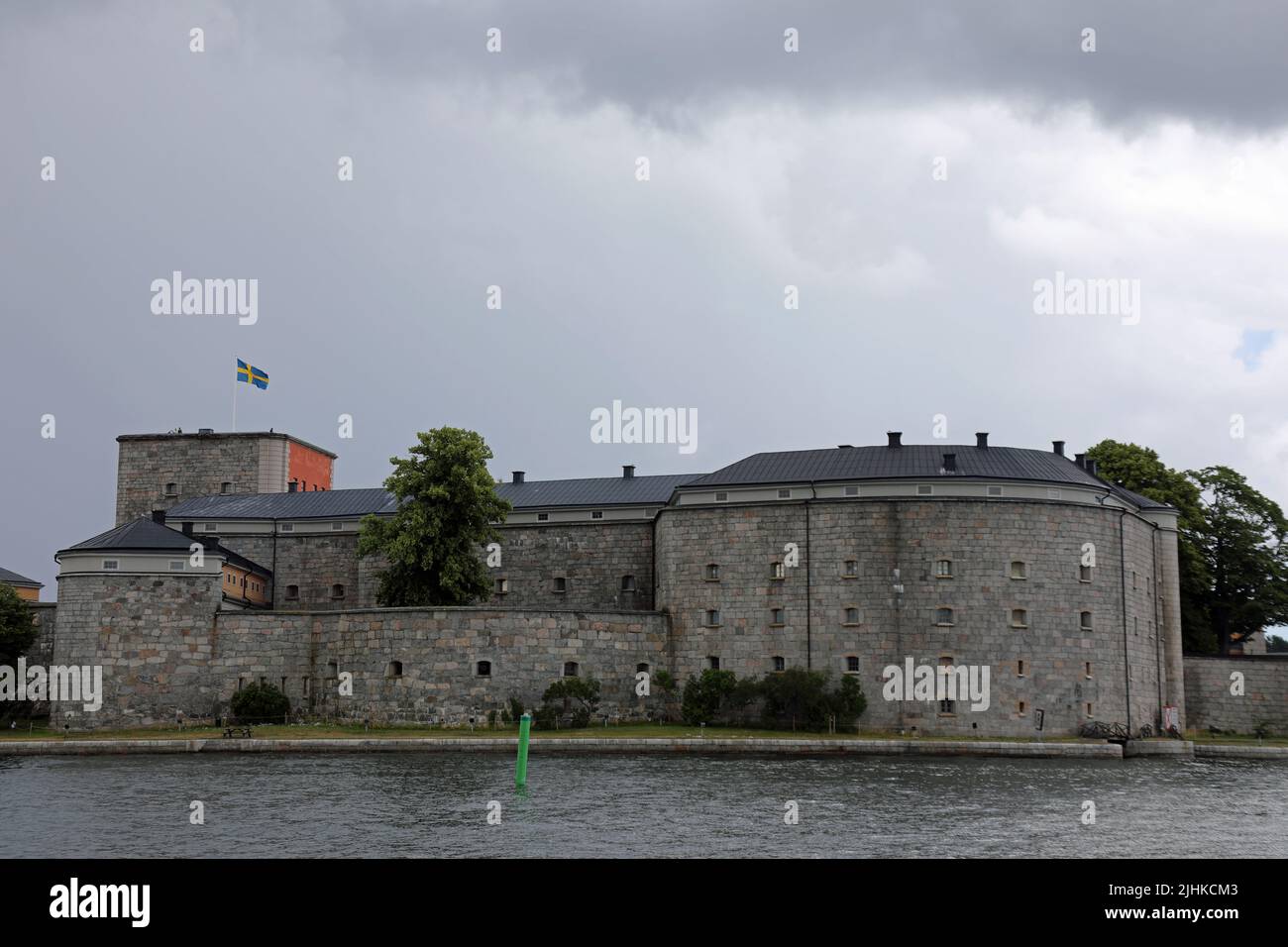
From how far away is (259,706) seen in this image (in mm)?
56344

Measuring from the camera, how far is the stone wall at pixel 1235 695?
2544 inches

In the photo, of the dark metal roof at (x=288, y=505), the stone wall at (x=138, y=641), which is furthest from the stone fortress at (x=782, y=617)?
the dark metal roof at (x=288, y=505)

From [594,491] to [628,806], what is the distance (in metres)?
39.3

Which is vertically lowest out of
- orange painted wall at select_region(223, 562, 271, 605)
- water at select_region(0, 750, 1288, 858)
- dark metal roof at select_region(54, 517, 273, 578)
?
water at select_region(0, 750, 1288, 858)

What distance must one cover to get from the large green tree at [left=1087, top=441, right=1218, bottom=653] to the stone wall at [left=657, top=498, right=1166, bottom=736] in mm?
13070

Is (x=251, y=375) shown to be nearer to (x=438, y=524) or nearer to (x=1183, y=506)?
(x=438, y=524)

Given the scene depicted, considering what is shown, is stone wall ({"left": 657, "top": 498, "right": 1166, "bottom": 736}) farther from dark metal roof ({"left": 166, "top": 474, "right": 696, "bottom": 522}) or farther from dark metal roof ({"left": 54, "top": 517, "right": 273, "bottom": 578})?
dark metal roof ({"left": 54, "top": 517, "right": 273, "bottom": 578})

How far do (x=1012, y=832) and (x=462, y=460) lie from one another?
34.6 m

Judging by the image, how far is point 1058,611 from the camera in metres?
57.1

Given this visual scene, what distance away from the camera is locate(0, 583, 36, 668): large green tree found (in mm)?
63594

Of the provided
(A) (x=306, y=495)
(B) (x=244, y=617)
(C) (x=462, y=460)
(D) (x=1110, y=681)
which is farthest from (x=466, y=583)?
(D) (x=1110, y=681)

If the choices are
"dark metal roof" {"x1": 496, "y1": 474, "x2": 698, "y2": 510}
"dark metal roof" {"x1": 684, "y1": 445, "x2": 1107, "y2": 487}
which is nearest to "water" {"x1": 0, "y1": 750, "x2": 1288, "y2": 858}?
"dark metal roof" {"x1": 684, "y1": 445, "x2": 1107, "y2": 487}

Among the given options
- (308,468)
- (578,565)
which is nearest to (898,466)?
(578,565)
